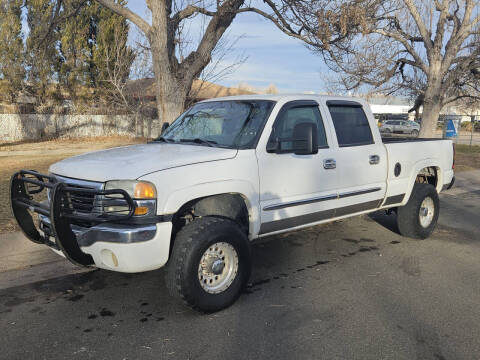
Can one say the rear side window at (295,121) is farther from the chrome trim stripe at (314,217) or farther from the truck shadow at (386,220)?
the truck shadow at (386,220)

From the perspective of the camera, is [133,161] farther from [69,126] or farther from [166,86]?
[69,126]

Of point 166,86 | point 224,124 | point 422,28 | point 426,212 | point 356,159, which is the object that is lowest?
point 426,212

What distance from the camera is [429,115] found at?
18766mm

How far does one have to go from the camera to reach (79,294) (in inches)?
170

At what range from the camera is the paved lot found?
3.25 meters

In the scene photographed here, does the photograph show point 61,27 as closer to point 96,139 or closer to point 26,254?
point 96,139

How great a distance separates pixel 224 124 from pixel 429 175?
3611 millimetres

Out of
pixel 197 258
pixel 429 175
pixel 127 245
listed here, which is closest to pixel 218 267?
pixel 197 258

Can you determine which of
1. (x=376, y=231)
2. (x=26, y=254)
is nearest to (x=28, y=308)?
(x=26, y=254)

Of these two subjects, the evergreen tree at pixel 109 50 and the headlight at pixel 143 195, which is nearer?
the headlight at pixel 143 195

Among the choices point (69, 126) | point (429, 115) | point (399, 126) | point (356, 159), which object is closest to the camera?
point (356, 159)

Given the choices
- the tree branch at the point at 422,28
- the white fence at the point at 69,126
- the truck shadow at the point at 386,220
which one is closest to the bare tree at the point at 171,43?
the truck shadow at the point at 386,220

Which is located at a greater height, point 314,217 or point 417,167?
point 417,167

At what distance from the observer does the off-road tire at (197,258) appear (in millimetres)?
3605
